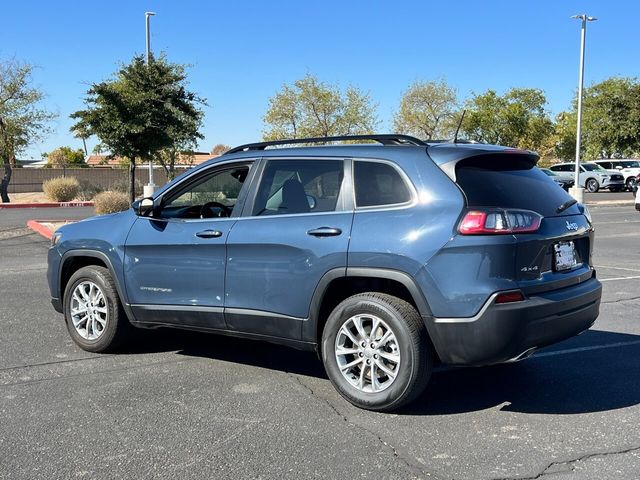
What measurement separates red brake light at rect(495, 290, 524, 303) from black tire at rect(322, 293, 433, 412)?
1.77 ft

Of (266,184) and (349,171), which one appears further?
(266,184)

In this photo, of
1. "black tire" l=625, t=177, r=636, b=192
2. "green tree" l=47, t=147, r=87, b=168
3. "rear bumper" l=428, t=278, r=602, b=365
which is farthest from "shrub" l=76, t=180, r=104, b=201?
"green tree" l=47, t=147, r=87, b=168

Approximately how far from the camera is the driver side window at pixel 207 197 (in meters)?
5.50

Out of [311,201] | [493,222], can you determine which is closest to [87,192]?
[311,201]

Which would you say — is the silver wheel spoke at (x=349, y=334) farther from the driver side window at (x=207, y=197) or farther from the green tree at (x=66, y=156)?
the green tree at (x=66, y=156)

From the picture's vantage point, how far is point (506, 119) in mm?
60688

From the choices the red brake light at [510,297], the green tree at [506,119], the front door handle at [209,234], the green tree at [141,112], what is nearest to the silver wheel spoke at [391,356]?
the red brake light at [510,297]

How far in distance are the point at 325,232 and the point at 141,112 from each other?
16.4 m

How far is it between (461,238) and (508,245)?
0.94 feet

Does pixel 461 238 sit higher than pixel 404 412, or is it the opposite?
pixel 461 238

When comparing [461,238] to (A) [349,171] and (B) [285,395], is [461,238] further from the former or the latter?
(B) [285,395]

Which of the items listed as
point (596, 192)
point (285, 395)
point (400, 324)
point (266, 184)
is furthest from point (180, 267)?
point (596, 192)

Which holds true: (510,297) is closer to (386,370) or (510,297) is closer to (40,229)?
(386,370)

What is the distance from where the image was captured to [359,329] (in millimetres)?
4555
